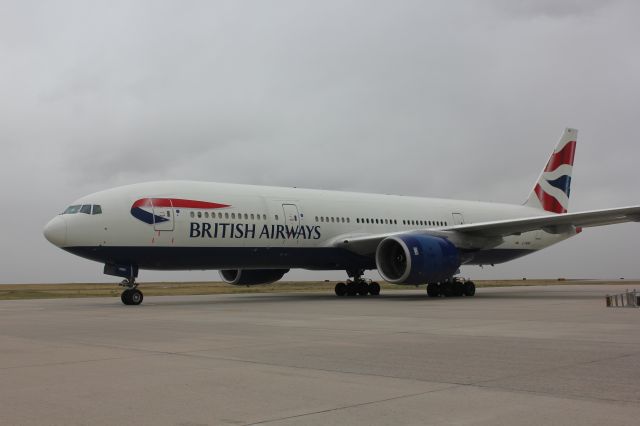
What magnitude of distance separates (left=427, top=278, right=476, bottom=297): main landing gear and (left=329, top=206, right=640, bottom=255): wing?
4.23 ft

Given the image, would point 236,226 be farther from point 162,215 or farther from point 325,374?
point 325,374

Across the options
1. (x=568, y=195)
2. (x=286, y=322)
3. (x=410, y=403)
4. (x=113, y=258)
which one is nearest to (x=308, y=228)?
(x=113, y=258)

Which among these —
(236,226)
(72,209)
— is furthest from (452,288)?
(72,209)

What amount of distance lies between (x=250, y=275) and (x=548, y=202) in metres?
15.3

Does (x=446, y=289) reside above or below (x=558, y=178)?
below

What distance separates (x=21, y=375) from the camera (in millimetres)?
6309

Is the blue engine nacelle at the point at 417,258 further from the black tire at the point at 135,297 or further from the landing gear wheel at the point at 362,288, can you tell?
the black tire at the point at 135,297

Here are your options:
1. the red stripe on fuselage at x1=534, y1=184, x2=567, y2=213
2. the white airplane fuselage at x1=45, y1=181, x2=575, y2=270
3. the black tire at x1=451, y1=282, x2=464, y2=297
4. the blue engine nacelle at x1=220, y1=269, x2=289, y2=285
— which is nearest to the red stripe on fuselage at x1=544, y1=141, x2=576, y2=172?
the red stripe on fuselage at x1=534, y1=184, x2=567, y2=213

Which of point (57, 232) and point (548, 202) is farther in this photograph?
point (548, 202)

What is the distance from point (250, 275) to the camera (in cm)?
2527

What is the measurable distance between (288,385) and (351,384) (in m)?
0.55

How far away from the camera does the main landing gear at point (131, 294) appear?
61.9ft

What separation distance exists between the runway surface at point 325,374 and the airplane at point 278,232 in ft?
25.2

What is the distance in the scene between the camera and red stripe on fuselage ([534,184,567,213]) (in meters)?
31.4
